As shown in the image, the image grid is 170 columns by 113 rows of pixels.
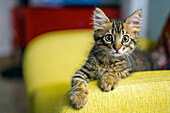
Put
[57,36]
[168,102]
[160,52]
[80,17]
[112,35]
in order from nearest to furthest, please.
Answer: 1. [168,102]
2. [112,35]
3. [160,52]
4. [57,36]
5. [80,17]

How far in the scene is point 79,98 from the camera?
0.83 m

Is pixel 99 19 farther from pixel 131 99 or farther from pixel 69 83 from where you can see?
pixel 69 83

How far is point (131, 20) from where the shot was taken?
1006 mm

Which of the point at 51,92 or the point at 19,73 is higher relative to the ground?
the point at 51,92

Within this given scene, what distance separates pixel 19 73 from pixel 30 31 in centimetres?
75

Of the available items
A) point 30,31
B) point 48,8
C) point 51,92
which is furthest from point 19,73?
point 51,92

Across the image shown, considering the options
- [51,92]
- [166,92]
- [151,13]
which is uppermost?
[151,13]

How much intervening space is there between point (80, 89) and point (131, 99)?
8.4 inches

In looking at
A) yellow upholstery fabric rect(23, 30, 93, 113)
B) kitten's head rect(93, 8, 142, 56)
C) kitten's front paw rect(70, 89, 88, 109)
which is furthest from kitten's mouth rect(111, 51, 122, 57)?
yellow upholstery fabric rect(23, 30, 93, 113)

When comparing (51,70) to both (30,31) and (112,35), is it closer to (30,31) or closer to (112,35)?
(112,35)

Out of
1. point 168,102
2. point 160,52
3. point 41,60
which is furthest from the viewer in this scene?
point 41,60

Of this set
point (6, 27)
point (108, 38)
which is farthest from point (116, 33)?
point (6, 27)

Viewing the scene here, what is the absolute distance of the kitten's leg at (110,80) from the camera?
85 centimetres

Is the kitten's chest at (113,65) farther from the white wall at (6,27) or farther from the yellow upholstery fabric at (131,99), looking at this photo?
the white wall at (6,27)
